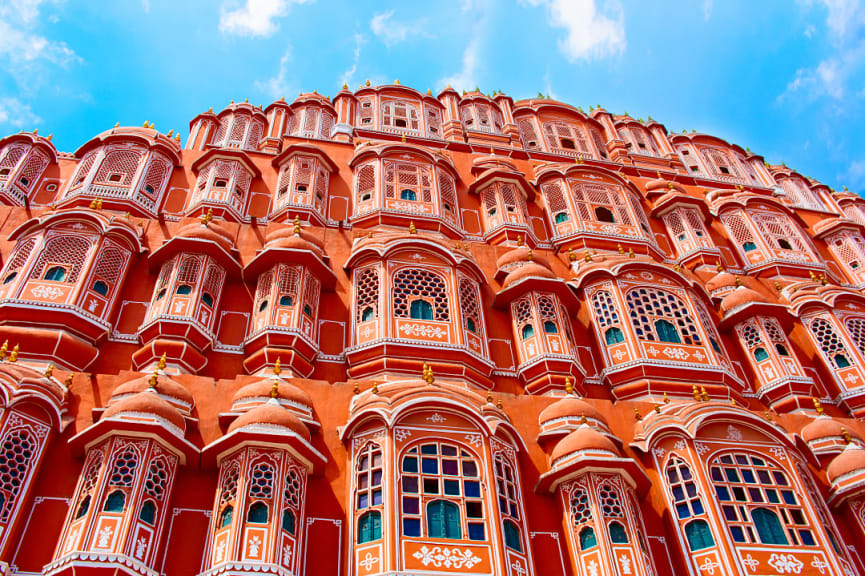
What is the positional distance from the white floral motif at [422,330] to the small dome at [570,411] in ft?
11.4

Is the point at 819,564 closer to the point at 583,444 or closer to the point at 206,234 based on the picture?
the point at 583,444

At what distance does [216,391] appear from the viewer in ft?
51.5

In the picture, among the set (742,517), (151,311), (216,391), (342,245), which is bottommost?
(742,517)

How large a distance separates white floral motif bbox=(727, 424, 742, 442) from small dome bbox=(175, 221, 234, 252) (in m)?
12.9

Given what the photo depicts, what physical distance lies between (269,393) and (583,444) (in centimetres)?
629

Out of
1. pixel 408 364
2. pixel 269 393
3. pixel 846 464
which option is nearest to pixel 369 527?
pixel 269 393

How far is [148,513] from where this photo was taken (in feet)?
42.2

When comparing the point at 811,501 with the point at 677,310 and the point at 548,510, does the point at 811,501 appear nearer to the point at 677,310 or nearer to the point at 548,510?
the point at 548,510

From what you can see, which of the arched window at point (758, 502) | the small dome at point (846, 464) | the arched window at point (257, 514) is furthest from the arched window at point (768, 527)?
the arched window at point (257, 514)

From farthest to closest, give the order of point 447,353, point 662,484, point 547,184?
1. point 547,184
2. point 447,353
3. point 662,484

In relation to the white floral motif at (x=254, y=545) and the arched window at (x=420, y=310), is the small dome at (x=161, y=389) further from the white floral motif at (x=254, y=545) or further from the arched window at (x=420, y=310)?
the arched window at (x=420, y=310)

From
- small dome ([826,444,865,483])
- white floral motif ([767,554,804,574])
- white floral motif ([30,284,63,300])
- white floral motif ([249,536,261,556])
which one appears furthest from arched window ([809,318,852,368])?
white floral motif ([30,284,63,300])

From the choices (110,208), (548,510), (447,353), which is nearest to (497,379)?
(447,353)

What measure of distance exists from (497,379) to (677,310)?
226 inches
